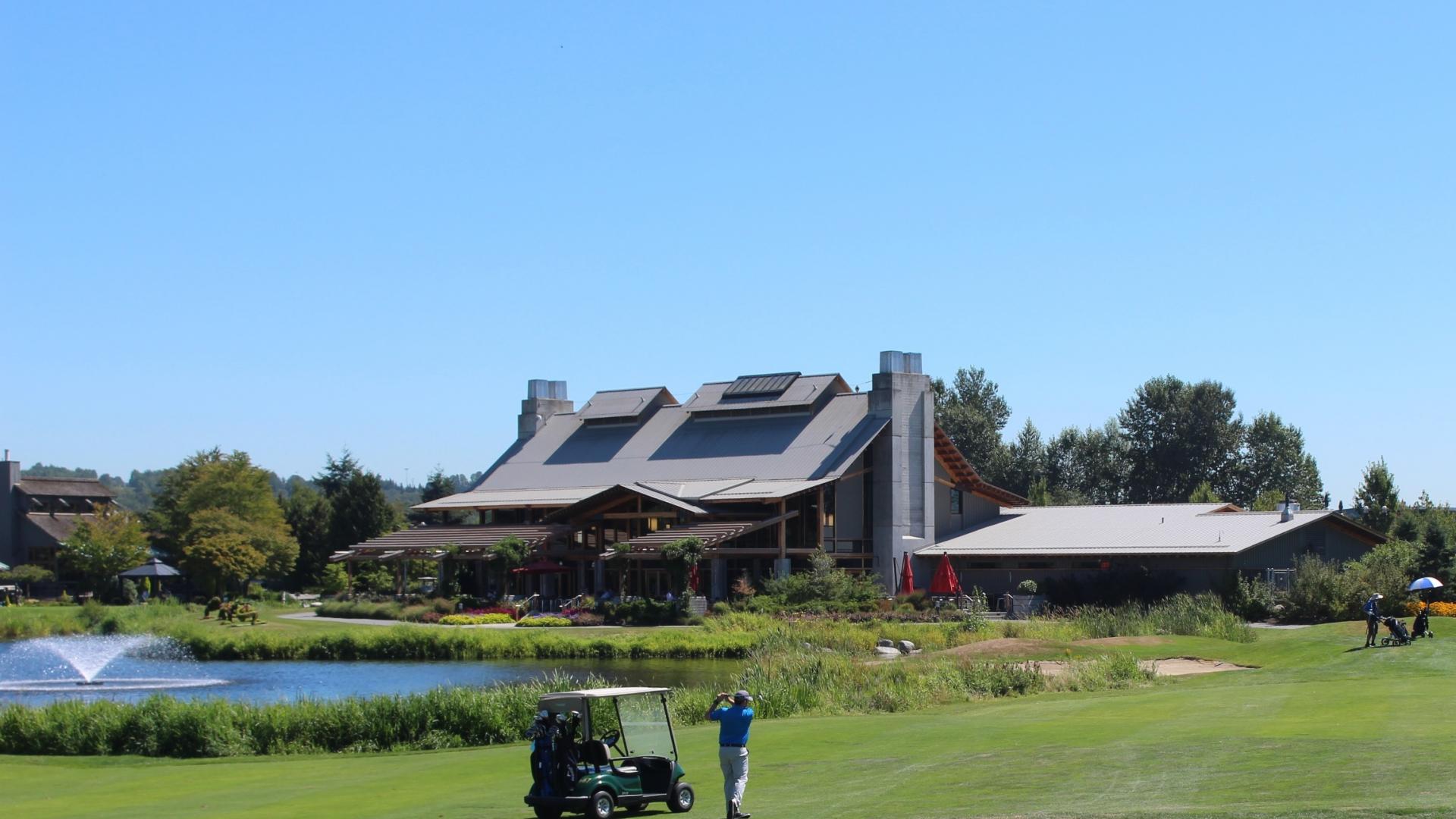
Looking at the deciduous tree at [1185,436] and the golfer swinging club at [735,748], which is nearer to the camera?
the golfer swinging club at [735,748]

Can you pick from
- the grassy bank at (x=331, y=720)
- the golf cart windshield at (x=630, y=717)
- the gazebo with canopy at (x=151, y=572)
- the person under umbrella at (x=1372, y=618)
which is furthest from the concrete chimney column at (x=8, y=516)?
the golf cart windshield at (x=630, y=717)

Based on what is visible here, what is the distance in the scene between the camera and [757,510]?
62.0m

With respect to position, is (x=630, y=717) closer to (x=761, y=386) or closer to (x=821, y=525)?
(x=821, y=525)

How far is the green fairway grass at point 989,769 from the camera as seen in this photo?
15.6 metres

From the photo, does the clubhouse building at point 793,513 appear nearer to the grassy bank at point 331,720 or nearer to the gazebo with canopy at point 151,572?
the gazebo with canopy at point 151,572

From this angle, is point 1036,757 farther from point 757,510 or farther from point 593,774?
point 757,510

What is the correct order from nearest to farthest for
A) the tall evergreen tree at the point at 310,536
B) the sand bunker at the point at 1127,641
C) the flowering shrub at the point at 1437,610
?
the sand bunker at the point at 1127,641 < the flowering shrub at the point at 1437,610 < the tall evergreen tree at the point at 310,536

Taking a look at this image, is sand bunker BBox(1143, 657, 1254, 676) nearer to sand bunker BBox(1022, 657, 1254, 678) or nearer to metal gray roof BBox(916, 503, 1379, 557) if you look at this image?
sand bunker BBox(1022, 657, 1254, 678)

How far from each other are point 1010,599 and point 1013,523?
35.3 feet

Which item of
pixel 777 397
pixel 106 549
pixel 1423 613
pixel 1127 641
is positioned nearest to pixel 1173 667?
pixel 1127 641

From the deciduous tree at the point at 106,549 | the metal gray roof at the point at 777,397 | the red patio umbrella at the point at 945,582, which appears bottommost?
the red patio umbrella at the point at 945,582

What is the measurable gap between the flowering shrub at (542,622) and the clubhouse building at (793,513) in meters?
4.93

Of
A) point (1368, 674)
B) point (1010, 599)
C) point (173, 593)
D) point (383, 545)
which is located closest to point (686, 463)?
point (383, 545)

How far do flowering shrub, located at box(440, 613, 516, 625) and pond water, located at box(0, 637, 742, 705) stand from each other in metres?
9.93
